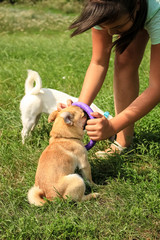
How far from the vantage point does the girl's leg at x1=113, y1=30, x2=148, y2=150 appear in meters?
2.56

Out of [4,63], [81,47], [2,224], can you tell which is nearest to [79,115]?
[2,224]

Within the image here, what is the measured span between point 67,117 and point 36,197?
24.2 inches

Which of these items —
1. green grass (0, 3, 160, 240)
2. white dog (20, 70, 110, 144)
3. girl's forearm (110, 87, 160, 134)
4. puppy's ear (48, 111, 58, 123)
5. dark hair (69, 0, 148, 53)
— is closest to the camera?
dark hair (69, 0, 148, 53)

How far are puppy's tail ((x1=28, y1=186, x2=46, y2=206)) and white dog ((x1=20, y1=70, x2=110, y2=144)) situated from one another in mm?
999

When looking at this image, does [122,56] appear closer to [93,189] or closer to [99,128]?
[99,128]

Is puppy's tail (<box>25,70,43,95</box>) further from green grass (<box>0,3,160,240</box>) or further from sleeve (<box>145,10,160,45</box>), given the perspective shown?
sleeve (<box>145,10,160,45</box>)

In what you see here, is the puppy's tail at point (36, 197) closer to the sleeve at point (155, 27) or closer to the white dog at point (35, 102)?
the white dog at point (35, 102)

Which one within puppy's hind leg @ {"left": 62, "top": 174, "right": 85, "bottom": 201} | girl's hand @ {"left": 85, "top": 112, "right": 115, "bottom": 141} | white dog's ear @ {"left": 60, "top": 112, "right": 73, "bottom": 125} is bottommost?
puppy's hind leg @ {"left": 62, "top": 174, "right": 85, "bottom": 201}

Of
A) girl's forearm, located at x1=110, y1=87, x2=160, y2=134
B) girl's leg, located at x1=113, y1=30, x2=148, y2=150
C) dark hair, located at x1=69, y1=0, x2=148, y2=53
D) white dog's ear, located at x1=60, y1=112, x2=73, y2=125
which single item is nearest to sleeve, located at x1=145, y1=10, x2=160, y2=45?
dark hair, located at x1=69, y1=0, x2=148, y2=53

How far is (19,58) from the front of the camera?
19.1ft

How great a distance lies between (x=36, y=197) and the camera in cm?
211

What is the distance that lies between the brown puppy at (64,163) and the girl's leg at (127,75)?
53 cm

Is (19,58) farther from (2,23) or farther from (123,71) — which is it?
(2,23)

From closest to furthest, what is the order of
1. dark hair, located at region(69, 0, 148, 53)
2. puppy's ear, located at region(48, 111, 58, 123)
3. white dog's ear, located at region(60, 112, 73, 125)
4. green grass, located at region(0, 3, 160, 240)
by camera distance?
1. dark hair, located at region(69, 0, 148, 53)
2. green grass, located at region(0, 3, 160, 240)
3. white dog's ear, located at region(60, 112, 73, 125)
4. puppy's ear, located at region(48, 111, 58, 123)
